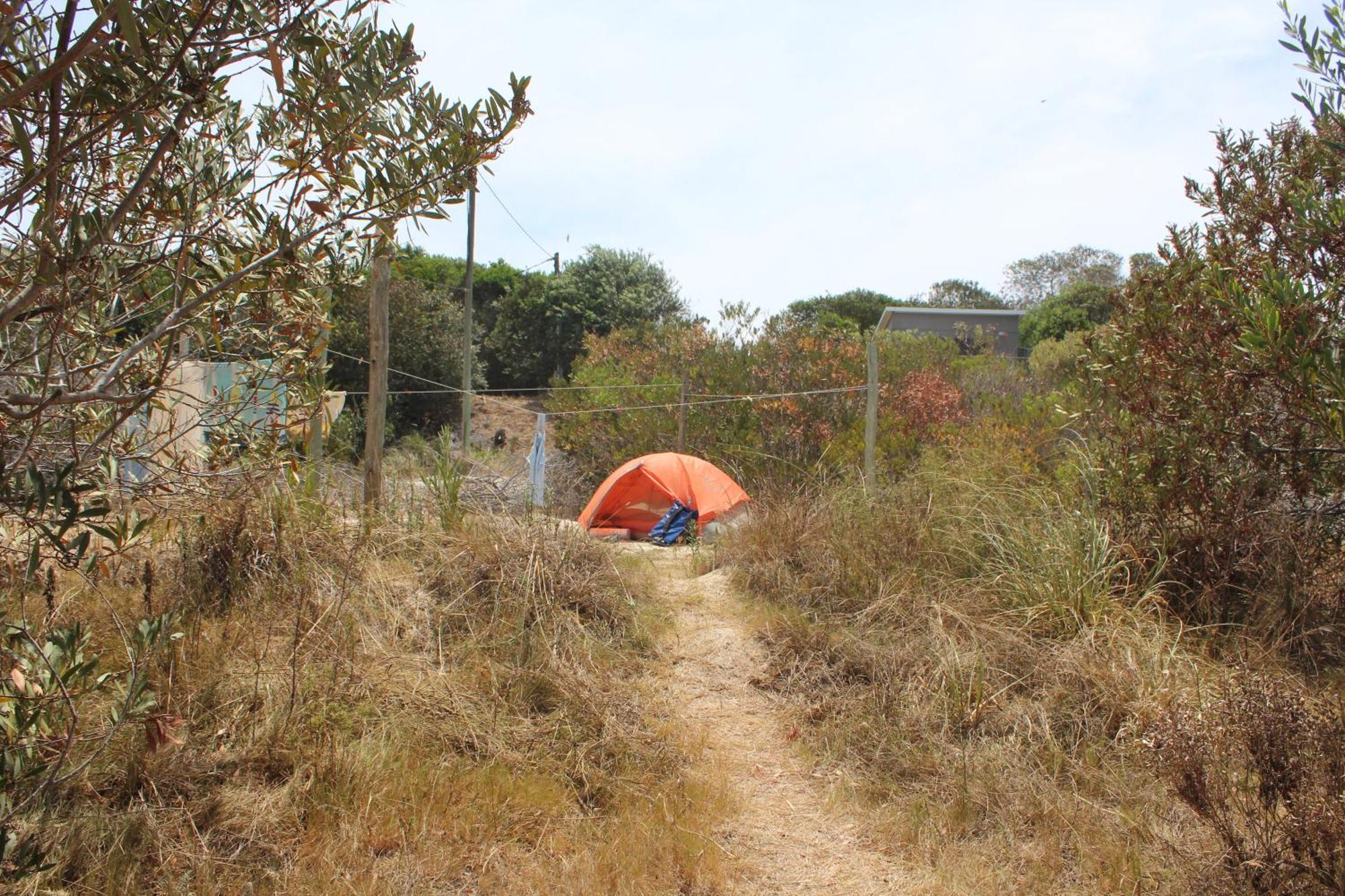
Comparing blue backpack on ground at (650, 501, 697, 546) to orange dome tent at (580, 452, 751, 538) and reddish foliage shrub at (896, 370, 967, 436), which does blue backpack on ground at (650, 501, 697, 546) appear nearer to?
orange dome tent at (580, 452, 751, 538)

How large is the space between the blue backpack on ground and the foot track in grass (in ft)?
9.84

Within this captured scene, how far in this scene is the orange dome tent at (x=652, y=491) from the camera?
34.4ft

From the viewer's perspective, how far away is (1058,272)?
46125mm

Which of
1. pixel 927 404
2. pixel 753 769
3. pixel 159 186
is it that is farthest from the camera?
pixel 927 404

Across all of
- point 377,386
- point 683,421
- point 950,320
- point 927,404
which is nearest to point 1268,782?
point 377,386

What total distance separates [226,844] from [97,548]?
120cm

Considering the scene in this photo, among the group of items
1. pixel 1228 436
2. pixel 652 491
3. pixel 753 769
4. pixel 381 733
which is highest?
pixel 1228 436

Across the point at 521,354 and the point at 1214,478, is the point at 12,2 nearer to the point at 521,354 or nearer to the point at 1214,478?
the point at 1214,478

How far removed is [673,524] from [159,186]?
→ 7.84 m

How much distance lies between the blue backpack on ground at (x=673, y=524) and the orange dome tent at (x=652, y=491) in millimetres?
78

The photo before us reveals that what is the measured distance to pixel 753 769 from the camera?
481 cm

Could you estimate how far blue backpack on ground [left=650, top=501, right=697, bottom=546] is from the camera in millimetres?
10242

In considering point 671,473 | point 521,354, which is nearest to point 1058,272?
point 521,354

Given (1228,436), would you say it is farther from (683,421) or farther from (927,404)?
(683,421)
